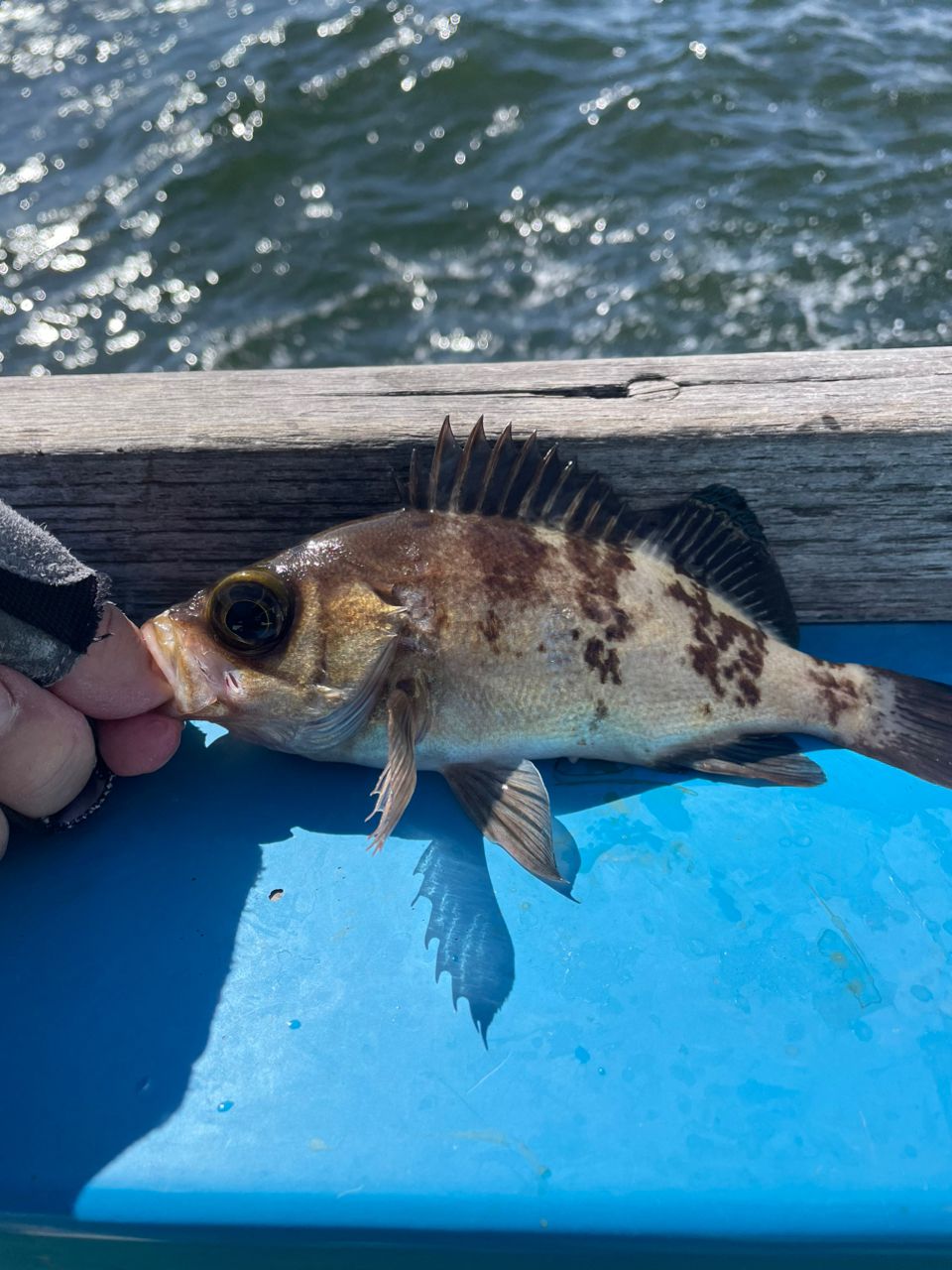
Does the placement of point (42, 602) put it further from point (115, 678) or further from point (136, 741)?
point (136, 741)

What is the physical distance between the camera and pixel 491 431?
2.26m

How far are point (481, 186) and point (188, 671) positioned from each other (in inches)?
266

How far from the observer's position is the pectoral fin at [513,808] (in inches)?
76.8

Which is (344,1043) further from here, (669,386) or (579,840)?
(669,386)

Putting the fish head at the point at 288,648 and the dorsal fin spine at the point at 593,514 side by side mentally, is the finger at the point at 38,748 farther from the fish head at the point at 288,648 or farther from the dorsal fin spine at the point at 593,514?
the dorsal fin spine at the point at 593,514

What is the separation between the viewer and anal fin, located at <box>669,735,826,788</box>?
2145mm

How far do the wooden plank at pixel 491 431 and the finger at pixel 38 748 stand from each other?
598 millimetres

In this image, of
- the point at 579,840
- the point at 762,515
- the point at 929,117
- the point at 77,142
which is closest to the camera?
the point at 579,840

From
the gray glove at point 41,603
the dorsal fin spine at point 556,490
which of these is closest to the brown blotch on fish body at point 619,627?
the dorsal fin spine at point 556,490

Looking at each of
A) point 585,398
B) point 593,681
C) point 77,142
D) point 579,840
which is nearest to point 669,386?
point 585,398

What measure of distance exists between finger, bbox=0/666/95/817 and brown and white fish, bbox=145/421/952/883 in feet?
→ 0.77

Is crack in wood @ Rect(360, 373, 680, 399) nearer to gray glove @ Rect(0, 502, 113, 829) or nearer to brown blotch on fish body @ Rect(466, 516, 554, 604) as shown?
brown blotch on fish body @ Rect(466, 516, 554, 604)

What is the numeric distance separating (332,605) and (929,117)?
8109 mm

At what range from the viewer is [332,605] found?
6.81 ft
